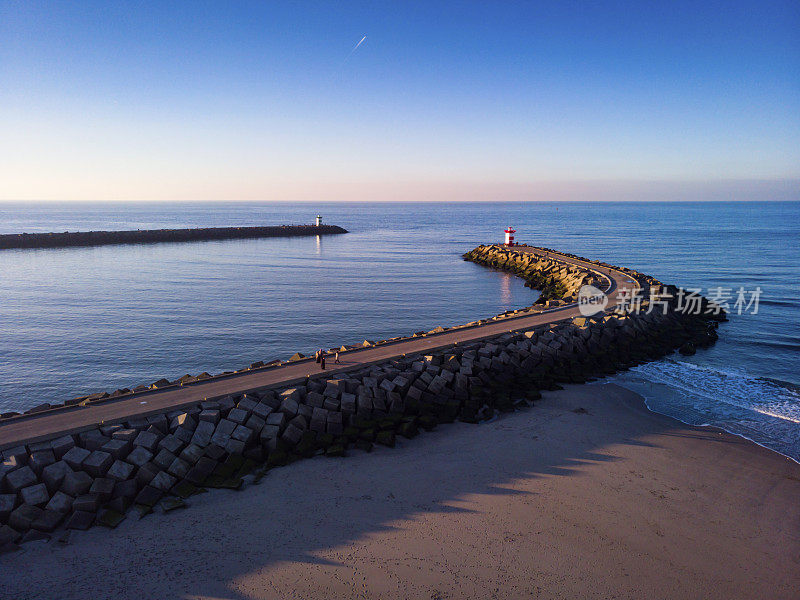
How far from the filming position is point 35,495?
10.6m

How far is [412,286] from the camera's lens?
42.1 metres

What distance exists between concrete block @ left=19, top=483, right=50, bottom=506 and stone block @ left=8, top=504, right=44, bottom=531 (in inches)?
5.9

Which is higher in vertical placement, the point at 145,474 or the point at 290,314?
the point at 145,474

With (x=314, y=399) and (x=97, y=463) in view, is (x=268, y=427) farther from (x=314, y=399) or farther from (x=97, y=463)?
(x=97, y=463)

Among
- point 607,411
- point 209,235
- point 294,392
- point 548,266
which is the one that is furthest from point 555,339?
point 209,235

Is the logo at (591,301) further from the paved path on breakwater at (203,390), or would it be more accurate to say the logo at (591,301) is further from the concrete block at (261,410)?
the concrete block at (261,410)

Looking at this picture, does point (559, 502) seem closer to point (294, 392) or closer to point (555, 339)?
point (294, 392)

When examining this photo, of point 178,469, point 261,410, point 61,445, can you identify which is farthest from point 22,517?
point 261,410

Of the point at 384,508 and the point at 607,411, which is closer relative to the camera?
the point at 384,508

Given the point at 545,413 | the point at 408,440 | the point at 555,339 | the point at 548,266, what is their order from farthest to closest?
1. the point at 548,266
2. the point at 555,339
3. the point at 545,413
4. the point at 408,440

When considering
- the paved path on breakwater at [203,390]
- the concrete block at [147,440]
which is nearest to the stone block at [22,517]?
the paved path on breakwater at [203,390]

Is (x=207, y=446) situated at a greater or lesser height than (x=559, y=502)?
greater

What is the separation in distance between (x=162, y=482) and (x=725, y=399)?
19.7 m

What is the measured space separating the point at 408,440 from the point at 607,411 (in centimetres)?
747
